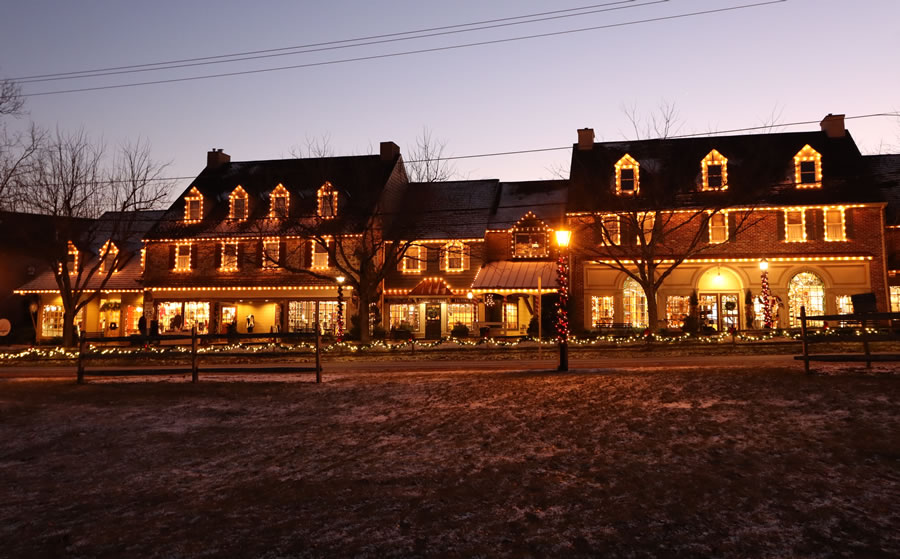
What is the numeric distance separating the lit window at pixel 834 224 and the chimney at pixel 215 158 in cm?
3664

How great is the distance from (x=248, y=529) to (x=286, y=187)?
35.1 metres

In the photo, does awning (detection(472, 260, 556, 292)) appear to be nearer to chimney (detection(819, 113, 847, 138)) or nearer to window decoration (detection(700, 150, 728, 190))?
window decoration (detection(700, 150, 728, 190))

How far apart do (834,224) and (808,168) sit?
3234 mm

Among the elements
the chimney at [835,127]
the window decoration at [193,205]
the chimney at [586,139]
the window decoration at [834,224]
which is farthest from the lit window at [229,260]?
the chimney at [835,127]

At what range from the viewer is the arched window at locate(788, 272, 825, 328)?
3181 centimetres

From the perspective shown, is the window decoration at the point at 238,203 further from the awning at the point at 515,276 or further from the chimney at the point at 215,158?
the awning at the point at 515,276

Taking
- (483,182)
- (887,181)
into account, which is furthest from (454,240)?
(887,181)

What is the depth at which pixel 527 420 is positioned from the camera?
9.65 metres

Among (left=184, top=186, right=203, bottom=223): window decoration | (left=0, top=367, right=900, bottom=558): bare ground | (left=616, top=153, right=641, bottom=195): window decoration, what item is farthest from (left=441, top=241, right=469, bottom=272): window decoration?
(left=0, top=367, right=900, bottom=558): bare ground

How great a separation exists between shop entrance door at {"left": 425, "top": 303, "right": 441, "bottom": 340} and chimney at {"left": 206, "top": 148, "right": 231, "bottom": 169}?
18.3 meters

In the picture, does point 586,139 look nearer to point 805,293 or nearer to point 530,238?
point 530,238

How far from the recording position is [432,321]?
3669 cm

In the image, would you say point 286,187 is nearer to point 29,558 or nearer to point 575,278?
point 575,278

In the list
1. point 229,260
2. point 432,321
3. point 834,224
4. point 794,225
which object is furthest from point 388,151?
point 834,224
